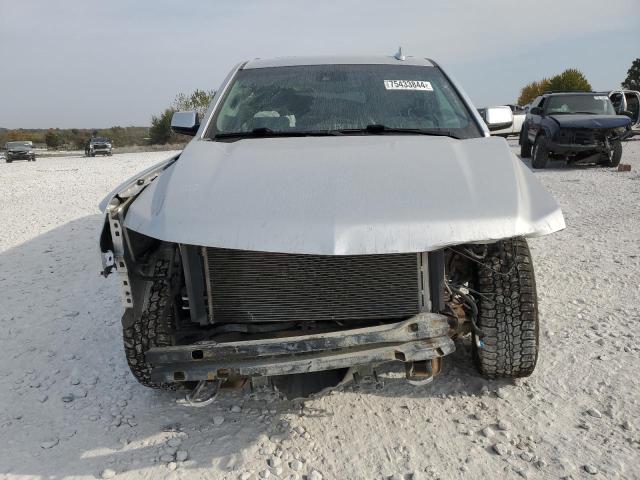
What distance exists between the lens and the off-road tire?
2490mm

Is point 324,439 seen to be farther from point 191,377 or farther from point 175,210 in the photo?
point 175,210

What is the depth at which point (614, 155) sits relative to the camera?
10.9 metres

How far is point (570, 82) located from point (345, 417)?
175 ft

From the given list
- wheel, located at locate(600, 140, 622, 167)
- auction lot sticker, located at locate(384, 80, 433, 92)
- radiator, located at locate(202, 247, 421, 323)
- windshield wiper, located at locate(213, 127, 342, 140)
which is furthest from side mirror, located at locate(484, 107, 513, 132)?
wheel, located at locate(600, 140, 622, 167)

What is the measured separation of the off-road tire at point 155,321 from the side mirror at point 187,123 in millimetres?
1382

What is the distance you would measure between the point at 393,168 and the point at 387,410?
1.21 metres

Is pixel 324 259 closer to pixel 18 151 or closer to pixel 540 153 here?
pixel 540 153

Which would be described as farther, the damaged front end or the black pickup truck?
the black pickup truck

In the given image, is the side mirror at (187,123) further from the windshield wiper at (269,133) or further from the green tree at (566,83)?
the green tree at (566,83)

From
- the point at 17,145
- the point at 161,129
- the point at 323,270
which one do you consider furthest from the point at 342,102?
the point at 161,129

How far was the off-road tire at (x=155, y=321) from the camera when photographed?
8.17 ft

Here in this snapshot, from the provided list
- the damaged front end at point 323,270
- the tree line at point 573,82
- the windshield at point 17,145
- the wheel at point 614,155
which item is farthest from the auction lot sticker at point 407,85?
the tree line at point 573,82

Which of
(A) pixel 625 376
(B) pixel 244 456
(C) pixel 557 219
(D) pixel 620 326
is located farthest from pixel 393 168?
(D) pixel 620 326

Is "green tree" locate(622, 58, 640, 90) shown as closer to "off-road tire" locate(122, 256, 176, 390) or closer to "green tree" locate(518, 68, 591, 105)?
"green tree" locate(518, 68, 591, 105)
